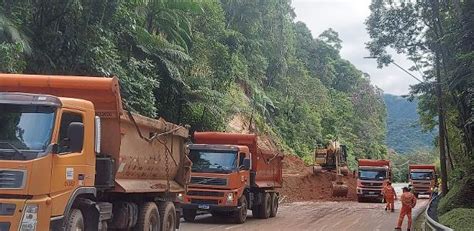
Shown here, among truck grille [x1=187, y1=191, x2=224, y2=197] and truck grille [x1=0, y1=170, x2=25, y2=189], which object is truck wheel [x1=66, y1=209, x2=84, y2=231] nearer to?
truck grille [x1=0, y1=170, x2=25, y2=189]

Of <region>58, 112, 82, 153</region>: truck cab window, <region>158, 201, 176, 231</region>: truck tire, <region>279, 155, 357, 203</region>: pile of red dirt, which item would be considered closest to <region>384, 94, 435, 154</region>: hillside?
<region>279, 155, 357, 203</region>: pile of red dirt

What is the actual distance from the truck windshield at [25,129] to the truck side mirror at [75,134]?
0.26m

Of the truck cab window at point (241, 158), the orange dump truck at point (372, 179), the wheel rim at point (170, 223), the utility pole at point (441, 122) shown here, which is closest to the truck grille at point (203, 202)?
the truck cab window at point (241, 158)

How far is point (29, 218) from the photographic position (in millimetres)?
7527

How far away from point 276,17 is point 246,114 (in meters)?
10.7

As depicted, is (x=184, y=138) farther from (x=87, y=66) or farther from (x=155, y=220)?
(x=87, y=66)

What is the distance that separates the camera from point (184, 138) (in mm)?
14203

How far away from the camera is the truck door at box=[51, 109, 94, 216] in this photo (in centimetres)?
796

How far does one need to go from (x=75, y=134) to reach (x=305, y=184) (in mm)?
32898

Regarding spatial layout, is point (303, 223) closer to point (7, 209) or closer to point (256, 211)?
point (256, 211)

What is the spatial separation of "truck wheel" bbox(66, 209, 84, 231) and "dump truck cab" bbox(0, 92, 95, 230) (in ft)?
0.98

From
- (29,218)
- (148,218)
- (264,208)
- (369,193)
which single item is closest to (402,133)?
(369,193)

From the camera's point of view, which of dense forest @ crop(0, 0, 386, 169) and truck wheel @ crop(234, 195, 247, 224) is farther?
truck wheel @ crop(234, 195, 247, 224)

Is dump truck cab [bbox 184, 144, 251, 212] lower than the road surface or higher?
higher
